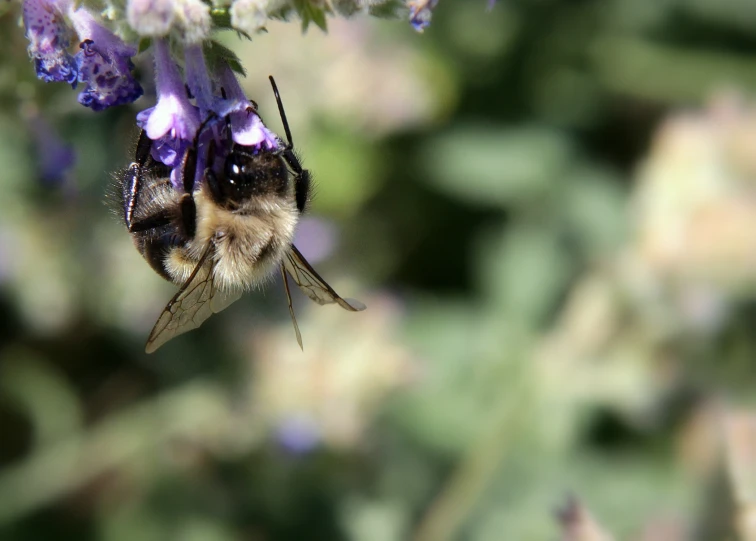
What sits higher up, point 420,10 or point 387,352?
point 420,10

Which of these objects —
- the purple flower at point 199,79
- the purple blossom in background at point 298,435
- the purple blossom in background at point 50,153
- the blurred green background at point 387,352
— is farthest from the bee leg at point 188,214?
the purple blossom in background at point 298,435

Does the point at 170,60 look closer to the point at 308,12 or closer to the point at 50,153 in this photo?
the point at 308,12

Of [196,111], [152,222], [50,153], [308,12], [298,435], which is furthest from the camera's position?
[298,435]

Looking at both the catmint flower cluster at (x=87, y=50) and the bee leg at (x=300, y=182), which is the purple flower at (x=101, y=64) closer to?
the catmint flower cluster at (x=87, y=50)

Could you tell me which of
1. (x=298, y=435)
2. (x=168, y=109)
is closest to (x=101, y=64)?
(x=168, y=109)

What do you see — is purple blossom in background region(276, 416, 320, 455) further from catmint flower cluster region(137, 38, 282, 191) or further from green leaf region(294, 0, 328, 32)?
green leaf region(294, 0, 328, 32)

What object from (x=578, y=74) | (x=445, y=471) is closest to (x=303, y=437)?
(x=445, y=471)

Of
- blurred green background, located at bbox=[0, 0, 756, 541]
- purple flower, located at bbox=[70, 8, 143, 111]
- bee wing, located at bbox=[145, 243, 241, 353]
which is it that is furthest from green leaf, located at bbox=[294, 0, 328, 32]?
blurred green background, located at bbox=[0, 0, 756, 541]
